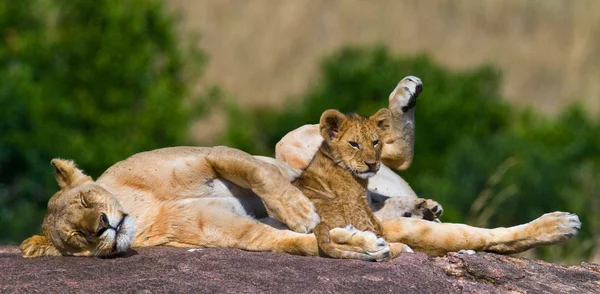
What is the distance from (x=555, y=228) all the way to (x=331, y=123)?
1.36 meters

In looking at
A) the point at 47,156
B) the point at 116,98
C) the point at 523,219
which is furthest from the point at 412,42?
the point at 523,219

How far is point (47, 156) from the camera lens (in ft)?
71.7

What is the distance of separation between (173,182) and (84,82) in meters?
19.6

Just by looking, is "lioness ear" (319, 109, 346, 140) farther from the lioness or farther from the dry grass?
the dry grass

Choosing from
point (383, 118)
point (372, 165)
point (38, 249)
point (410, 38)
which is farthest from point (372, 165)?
point (410, 38)

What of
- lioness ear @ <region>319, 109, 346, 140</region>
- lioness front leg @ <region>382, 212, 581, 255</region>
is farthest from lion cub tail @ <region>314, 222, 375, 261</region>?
lioness ear @ <region>319, 109, 346, 140</region>

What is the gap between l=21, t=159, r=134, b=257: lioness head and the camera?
568cm

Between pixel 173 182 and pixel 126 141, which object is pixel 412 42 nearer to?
pixel 126 141

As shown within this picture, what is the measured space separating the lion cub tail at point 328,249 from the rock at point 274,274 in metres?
0.06

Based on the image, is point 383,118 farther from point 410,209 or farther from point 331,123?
point 410,209

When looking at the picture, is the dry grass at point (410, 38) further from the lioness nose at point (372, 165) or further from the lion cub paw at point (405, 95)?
the lioness nose at point (372, 165)

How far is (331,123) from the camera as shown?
649cm

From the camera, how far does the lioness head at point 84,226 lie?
5.68 m

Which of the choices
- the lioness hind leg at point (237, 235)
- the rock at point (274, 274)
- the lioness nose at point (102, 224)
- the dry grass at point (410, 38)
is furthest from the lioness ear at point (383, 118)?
the dry grass at point (410, 38)
